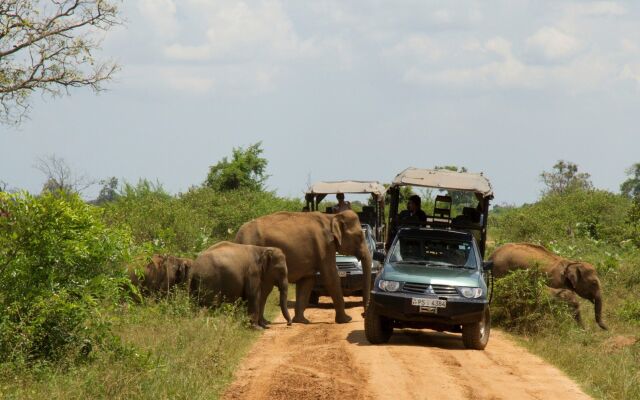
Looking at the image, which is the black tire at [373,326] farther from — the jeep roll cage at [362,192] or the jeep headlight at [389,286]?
the jeep roll cage at [362,192]

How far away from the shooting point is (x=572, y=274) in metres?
21.1

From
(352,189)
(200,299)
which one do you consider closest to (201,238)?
(352,189)

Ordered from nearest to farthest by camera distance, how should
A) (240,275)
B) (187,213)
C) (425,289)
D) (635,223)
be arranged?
(425,289), (240,275), (635,223), (187,213)

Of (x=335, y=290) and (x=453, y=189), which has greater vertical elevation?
(x=453, y=189)

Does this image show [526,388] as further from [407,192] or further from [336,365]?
[407,192]

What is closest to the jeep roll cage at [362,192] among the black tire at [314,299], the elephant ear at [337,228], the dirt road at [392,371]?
the black tire at [314,299]

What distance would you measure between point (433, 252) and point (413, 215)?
12.3ft

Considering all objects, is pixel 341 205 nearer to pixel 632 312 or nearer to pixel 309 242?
pixel 309 242

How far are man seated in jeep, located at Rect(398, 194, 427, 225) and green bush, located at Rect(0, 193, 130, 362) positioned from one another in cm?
856

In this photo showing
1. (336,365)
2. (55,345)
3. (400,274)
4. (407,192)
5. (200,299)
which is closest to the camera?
(55,345)

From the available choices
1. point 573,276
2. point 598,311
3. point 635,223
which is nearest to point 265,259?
point 573,276

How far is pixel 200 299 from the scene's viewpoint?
59.9ft

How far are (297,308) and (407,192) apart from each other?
69.8 ft

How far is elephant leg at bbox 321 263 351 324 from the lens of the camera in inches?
807
